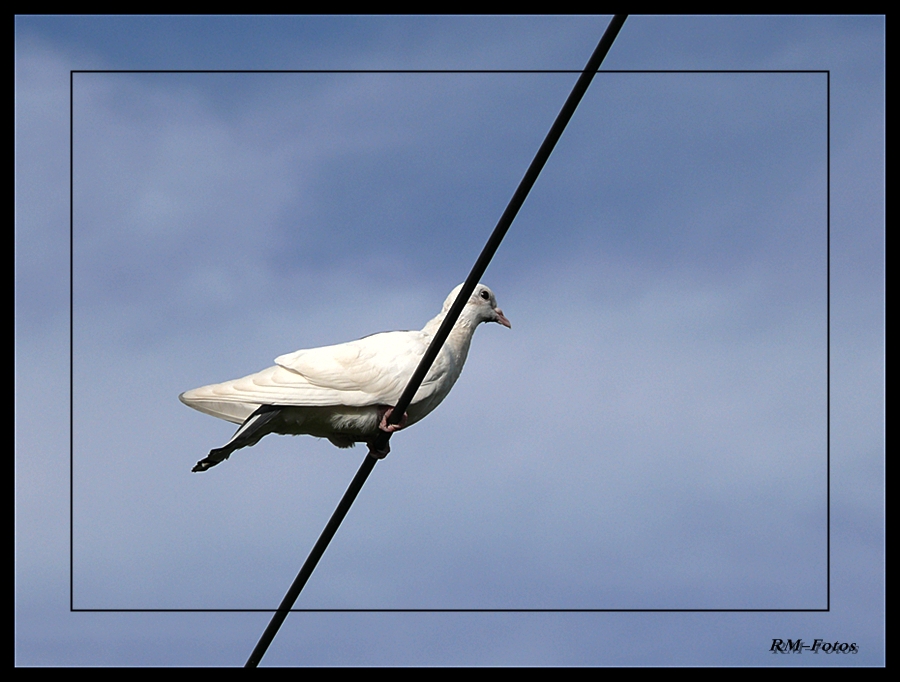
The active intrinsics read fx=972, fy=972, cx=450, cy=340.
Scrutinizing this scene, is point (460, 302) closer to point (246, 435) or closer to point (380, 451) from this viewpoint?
point (380, 451)

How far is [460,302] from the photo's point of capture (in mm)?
5316

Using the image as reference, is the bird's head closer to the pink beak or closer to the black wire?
the pink beak

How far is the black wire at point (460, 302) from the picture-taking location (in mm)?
4684

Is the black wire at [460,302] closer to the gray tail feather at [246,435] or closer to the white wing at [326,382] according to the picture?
the white wing at [326,382]

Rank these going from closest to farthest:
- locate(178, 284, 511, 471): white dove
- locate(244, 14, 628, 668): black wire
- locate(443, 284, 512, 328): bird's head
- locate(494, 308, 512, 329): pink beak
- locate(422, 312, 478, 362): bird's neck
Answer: locate(244, 14, 628, 668): black wire → locate(178, 284, 511, 471): white dove → locate(422, 312, 478, 362): bird's neck → locate(443, 284, 512, 328): bird's head → locate(494, 308, 512, 329): pink beak

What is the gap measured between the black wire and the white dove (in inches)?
25.2

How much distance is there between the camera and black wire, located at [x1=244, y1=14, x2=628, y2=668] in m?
4.68

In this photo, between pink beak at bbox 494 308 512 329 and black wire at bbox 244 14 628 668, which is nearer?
black wire at bbox 244 14 628 668

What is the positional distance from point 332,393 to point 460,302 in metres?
1.89

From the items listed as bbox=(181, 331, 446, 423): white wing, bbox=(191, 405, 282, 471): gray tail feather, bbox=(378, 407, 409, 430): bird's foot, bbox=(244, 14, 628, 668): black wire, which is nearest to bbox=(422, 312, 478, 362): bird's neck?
bbox=(181, 331, 446, 423): white wing

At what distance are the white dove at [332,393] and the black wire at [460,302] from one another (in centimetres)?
64

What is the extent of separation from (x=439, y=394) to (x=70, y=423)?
11.4 feet

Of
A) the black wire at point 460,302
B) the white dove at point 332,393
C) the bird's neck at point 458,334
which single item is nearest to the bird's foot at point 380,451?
the white dove at point 332,393

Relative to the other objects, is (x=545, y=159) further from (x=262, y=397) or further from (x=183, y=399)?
(x=183, y=399)
